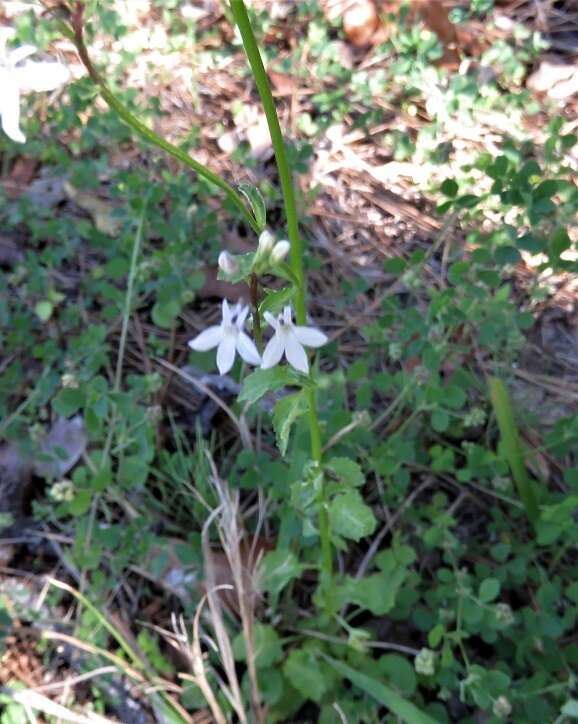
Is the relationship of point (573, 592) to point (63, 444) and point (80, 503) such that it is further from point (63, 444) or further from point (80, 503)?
point (63, 444)

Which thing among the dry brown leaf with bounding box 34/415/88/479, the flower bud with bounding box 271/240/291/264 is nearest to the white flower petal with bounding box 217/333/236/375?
the flower bud with bounding box 271/240/291/264

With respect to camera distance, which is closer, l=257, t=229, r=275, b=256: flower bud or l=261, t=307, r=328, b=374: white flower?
l=257, t=229, r=275, b=256: flower bud

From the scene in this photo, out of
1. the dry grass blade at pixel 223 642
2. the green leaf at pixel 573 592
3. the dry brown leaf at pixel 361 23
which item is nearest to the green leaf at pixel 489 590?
the green leaf at pixel 573 592

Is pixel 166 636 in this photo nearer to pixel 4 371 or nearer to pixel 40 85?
pixel 4 371

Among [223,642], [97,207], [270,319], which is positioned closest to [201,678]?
[223,642]

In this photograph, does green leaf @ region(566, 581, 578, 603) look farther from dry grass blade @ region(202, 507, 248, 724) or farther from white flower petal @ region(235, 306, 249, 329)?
white flower petal @ region(235, 306, 249, 329)
